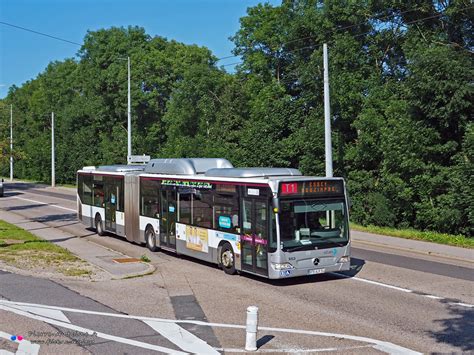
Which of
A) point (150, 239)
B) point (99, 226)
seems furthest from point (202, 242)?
point (99, 226)

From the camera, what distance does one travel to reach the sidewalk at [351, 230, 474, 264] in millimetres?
18969

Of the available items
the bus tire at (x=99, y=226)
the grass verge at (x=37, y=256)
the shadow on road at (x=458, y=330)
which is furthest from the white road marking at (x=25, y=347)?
the bus tire at (x=99, y=226)

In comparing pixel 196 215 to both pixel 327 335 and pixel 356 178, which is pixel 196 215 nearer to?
pixel 327 335

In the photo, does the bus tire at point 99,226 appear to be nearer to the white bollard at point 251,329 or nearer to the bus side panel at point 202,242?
the bus side panel at point 202,242

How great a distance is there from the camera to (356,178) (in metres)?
30.2

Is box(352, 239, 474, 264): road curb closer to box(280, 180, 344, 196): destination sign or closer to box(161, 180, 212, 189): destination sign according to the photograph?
box(280, 180, 344, 196): destination sign

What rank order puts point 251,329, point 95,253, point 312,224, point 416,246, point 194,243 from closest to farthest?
point 251,329 → point 312,224 → point 194,243 → point 95,253 → point 416,246

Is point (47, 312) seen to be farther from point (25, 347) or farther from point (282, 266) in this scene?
point (282, 266)

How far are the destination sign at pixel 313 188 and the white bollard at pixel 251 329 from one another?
17.6 feet

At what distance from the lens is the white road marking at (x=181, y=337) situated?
28.5ft

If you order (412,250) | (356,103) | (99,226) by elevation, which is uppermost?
(356,103)

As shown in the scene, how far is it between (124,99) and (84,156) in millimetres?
8939

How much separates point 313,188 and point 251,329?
19.7 feet

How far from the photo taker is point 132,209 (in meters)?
21.4
